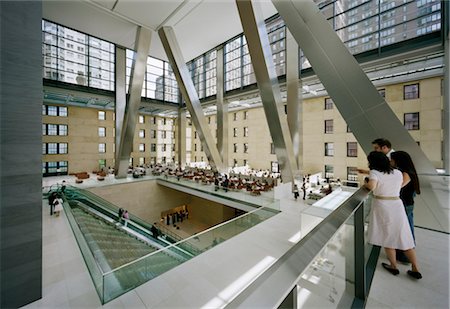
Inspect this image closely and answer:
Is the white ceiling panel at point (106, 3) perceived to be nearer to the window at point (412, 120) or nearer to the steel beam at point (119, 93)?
the steel beam at point (119, 93)

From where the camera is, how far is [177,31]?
15984 millimetres

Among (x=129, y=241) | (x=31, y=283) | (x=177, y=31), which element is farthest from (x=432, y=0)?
(x=31, y=283)

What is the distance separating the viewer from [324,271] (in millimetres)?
1604

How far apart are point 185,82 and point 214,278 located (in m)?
14.3

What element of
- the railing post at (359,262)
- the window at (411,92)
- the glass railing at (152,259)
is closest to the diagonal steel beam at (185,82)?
the glass railing at (152,259)

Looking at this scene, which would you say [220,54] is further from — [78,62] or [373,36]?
[78,62]

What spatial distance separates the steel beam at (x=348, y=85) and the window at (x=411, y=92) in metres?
13.2

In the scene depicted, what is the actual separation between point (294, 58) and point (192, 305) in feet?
48.0

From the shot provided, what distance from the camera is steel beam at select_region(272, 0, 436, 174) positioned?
4863 millimetres

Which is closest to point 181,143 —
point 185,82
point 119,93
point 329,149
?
point 119,93

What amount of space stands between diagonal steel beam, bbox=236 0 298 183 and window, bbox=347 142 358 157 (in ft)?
27.2

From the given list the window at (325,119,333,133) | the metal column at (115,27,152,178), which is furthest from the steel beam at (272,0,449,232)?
the window at (325,119,333,133)

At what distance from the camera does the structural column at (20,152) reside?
3.47 m

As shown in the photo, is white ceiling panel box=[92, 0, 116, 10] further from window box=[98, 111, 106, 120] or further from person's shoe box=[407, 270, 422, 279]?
person's shoe box=[407, 270, 422, 279]
